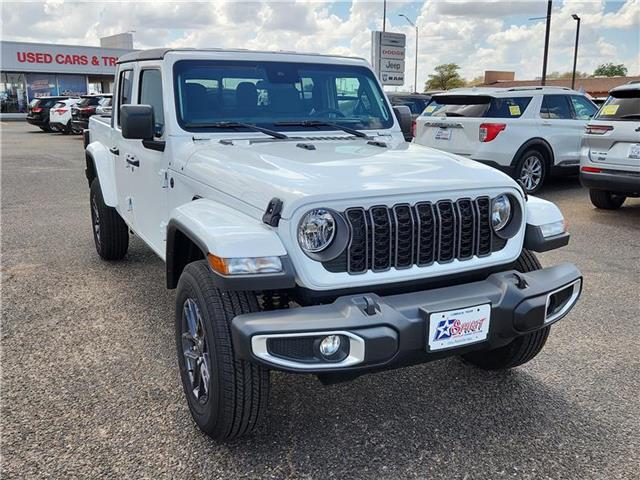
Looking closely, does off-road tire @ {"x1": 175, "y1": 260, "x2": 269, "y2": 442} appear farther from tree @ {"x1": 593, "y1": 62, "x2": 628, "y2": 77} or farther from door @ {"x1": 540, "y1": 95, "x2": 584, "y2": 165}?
tree @ {"x1": 593, "y1": 62, "x2": 628, "y2": 77}

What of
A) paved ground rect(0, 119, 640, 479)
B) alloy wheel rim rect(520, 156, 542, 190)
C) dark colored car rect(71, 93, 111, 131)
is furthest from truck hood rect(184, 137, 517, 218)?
dark colored car rect(71, 93, 111, 131)

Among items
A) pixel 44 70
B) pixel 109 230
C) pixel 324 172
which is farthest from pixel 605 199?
pixel 44 70

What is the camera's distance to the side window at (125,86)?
4.75m

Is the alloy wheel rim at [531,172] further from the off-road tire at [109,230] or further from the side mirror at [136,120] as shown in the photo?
the side mirror at [136,120]

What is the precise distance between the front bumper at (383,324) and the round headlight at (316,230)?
26 centimetres

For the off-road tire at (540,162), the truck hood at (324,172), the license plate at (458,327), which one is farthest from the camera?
the off-road tire at (540,162)

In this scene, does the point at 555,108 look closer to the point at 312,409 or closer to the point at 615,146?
the point at 615,146

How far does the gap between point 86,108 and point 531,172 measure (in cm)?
1546

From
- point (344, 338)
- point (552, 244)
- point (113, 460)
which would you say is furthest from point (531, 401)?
point (113, 460)

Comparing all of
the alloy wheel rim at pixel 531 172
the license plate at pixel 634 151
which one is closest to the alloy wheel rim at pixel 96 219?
the license plate at pixel 634 151

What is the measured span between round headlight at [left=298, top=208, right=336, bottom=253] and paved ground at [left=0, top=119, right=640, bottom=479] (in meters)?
1.04

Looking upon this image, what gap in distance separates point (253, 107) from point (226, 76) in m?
0.26

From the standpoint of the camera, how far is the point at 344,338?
7.95 ft

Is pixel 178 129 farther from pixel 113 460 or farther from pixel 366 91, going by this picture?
pixel 113 460
